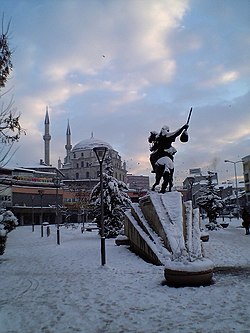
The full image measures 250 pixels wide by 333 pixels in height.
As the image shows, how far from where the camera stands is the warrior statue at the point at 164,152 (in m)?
15.6

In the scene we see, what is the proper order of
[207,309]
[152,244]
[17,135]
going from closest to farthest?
[207,309], [17,135], [152,244]

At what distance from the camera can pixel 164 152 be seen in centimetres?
1596

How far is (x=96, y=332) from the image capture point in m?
5.32

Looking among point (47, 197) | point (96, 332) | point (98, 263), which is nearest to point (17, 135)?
point (98, 263)

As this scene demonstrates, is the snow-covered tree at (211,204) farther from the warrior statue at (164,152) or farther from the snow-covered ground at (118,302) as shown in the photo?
the snow-covered ground at (118,302)

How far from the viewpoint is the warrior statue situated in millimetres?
15578

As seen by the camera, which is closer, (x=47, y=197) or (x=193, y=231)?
(x=193, y=231)

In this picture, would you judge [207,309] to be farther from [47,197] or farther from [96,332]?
[47,197]

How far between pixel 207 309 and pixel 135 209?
10.2 m

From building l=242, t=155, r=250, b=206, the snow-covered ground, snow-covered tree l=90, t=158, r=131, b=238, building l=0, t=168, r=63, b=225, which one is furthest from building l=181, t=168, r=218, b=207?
building l=0, t=168, r=63, b=225

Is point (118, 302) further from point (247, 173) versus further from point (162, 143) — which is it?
point (247, 173)

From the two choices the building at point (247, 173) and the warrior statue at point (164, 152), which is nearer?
the warrior statue at point (164, 152)

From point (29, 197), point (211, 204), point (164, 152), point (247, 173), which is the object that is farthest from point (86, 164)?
point (164, 152)

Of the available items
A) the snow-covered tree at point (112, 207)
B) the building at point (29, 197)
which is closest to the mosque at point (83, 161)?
the building at point (29, 197)
